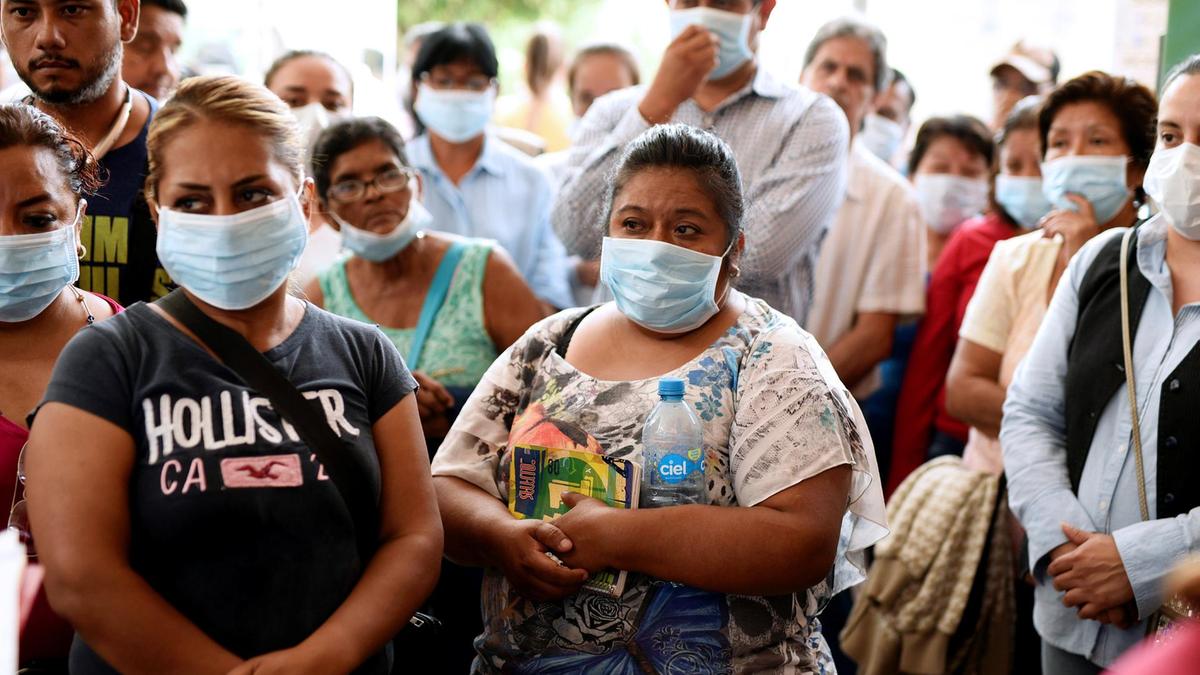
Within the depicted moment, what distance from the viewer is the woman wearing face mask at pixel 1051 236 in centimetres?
365

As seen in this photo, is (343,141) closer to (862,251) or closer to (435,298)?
(435,298)

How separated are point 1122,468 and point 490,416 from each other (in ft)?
4.83

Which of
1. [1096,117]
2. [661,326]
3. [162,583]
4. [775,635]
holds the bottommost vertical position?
[775,635]

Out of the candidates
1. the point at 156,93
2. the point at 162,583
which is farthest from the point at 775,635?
the point at 156,93

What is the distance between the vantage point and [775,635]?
2471 mm

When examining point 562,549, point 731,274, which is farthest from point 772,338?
point 562,549

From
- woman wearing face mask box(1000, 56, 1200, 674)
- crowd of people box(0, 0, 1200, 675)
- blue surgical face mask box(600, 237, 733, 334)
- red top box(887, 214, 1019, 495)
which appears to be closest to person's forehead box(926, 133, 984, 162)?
red top box(887, 214, 1019, 495)

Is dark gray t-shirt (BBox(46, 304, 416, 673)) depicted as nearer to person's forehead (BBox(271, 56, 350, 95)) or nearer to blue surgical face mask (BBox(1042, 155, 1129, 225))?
blue surgical face mask (BBox(1042, 155, 1129, 225))

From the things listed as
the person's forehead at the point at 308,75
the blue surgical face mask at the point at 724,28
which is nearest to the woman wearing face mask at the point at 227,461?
the blue surgical face mask at the point at 724,28

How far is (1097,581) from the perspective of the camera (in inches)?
109

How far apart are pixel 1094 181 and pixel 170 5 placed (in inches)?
130

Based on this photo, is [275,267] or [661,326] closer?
[275,267]

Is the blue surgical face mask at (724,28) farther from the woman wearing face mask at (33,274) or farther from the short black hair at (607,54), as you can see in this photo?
the short black hair at (607,54)

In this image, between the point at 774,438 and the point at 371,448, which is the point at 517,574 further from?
the point at 774,438
